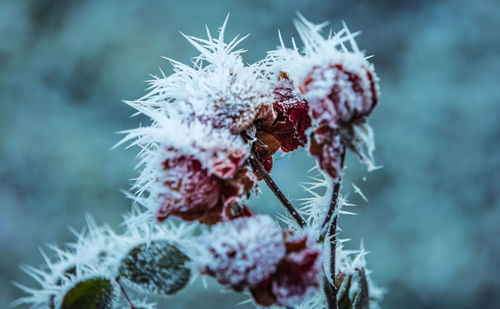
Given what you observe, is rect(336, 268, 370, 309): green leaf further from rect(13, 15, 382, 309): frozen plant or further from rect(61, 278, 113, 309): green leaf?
rect(61, 278, 113, 309): green leaf

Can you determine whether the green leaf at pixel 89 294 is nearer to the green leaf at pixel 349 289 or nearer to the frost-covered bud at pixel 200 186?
the frost-covered bud at pixel 200 186

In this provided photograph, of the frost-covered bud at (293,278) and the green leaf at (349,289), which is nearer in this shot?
the frost-covered bud at (293,278)

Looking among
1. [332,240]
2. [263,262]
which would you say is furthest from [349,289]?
[263,262]

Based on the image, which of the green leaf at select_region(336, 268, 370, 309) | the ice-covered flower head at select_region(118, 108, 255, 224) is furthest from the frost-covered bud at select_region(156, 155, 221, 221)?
the green leaf at select_region(336, 268, 370, 309)

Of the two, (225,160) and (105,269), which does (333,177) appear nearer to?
(225,160)

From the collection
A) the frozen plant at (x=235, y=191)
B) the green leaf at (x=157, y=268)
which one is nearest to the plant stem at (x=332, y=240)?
the frozen plant at (x=235, y=191)

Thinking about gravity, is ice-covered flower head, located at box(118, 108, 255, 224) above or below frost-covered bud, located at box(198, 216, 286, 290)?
above

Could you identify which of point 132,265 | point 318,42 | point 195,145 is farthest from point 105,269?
point 318,42
